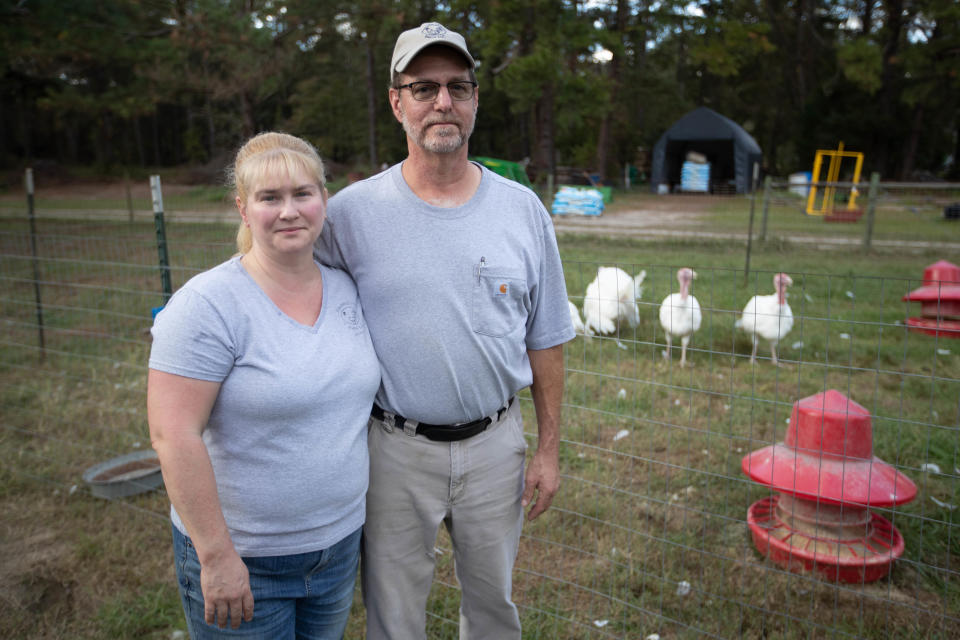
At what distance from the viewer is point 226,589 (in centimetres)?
154

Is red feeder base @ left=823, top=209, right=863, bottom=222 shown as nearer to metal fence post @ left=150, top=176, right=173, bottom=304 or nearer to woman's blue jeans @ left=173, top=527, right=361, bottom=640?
metal fence post @ left=150, top=176, right=173, bottom=304

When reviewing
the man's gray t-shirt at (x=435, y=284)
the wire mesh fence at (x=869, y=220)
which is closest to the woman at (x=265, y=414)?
the man's gray t-shirt at (x=435, y=284)

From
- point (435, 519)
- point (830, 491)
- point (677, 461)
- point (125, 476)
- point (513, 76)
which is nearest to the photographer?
point (435, 519)

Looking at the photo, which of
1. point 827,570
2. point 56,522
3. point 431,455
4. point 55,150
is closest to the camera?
point 431,455

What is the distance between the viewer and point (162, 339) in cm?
147

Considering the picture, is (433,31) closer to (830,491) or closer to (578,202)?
(830,491)

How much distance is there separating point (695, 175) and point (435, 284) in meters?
22.9

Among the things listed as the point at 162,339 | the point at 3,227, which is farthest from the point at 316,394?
the point at 3,227

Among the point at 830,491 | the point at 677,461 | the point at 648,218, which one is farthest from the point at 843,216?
the point at 830,491

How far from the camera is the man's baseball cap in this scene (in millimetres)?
1851

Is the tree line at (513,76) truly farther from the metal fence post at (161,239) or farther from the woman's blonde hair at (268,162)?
the woman's blonde hair at (268,162)

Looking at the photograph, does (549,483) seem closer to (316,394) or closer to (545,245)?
(545,245)

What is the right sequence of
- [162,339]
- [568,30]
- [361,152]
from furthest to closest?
[361,152] → [568,30] → [162,339]

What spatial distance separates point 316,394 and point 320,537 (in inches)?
14.7
